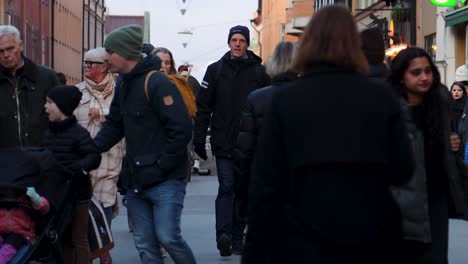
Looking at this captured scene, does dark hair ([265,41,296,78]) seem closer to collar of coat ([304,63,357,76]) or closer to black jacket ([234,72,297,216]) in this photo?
black jacket ([234,72,297,216])

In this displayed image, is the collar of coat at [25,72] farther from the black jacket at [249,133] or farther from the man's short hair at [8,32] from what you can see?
the black jacket at [249,133]

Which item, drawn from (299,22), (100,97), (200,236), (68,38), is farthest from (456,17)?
(68,38)

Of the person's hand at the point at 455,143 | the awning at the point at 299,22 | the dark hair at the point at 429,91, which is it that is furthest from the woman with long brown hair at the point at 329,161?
the awning at the point at 299,22

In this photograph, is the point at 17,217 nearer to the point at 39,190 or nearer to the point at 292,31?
the point at 39,190

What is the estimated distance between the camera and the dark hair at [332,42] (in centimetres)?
529

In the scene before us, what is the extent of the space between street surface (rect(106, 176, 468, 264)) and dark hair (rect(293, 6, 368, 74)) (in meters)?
6.26

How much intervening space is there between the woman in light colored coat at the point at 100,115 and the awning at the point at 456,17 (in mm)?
16905

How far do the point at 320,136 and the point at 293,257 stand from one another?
1.60 feet

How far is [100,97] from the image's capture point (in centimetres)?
1055

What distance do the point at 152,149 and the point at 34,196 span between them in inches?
30.3

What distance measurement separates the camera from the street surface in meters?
11.8

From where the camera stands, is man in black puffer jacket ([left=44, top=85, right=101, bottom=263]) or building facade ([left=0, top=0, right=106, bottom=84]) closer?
man in black puffer jacket ([left=44, top=85, right=101, bottom=263])

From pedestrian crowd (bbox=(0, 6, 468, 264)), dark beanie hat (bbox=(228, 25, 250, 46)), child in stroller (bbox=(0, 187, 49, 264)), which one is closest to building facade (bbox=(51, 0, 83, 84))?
dark beanie hat (bbox=(228, 25, 250, 46))

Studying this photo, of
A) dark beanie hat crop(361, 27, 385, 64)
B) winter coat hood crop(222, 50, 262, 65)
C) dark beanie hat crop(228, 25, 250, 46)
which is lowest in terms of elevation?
dark beanie hat crop(361, 27, 385, 64)
